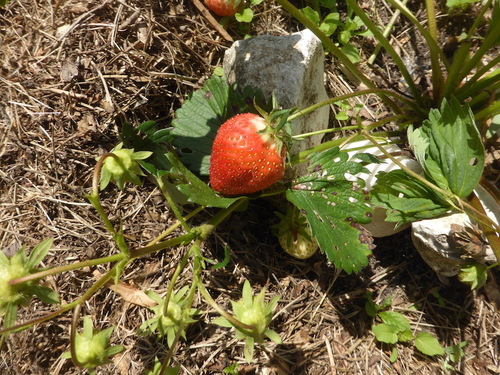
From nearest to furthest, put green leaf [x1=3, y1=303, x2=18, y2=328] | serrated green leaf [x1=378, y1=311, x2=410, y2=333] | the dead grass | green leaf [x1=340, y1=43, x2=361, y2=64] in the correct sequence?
green leaf [x1=3, y1=303, x2=18, y2=328], the dead grass, serrated green leaf [x1=378, y1=311, x2=410, y2=333], green leaf [x1=340, y1=43, x2=361, y2=64]

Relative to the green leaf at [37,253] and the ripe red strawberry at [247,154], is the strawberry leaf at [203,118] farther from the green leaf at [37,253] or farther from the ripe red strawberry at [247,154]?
the green leaf at [37,253]

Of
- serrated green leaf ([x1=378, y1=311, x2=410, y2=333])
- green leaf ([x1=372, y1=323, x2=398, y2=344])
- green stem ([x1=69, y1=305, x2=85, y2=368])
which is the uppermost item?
green stem ([x1=69, y1=305, x2=85, y2=368])

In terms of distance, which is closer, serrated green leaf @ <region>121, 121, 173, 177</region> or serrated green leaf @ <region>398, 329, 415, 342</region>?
serrated green leaf @ <region>121, 121, 173, 177</region>

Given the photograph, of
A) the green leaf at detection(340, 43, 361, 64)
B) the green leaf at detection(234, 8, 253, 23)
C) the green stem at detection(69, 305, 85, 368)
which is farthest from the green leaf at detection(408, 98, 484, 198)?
the green stem at detection(69, 305, 85, 368)

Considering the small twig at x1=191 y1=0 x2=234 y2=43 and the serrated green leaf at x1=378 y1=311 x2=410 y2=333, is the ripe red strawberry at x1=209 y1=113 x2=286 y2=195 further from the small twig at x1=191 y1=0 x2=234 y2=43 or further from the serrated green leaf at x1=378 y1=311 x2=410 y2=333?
the serrated green leaf at x1=378 y1=311 x2=410 y2=333

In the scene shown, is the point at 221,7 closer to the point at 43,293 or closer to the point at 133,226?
the point at 133,226

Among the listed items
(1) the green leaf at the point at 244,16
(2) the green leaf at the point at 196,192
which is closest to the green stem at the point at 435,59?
(1) the green leaf at the point at 244,16

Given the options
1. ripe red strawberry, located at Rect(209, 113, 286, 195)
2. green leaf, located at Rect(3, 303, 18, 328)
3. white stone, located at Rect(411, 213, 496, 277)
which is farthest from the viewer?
white stone, located at Rect(411, 213, 496, 277)
